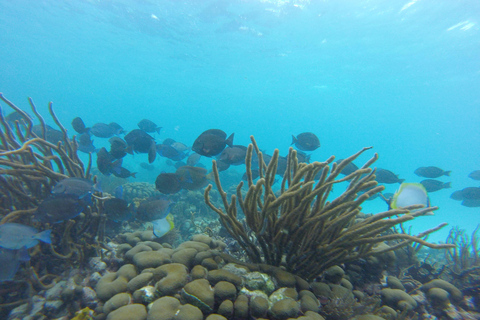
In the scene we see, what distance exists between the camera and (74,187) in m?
2.93

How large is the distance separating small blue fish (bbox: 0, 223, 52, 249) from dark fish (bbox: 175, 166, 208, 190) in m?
2.69

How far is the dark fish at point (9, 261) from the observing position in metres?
2.38

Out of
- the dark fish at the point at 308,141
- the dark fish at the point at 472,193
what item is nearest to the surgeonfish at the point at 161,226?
the dark fish at the point at 308,141

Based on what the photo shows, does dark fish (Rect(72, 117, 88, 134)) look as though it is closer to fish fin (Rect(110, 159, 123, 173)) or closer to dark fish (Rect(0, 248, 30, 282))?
fish fin (Rect(110, 159, 123, 173))

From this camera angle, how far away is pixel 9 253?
245 centimetres

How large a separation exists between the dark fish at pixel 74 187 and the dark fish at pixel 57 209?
85mm

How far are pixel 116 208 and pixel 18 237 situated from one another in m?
1.32

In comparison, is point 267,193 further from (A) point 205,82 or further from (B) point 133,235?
(A) point 205,82

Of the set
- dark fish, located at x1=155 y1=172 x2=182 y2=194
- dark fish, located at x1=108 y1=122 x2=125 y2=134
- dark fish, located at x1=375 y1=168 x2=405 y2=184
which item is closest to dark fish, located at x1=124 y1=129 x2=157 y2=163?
dark fish, located at x1=155 y1=172 x2=182 y2=194

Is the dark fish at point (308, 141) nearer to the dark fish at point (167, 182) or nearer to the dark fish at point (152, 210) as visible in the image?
Answer: the dark fish at point (167, 182)

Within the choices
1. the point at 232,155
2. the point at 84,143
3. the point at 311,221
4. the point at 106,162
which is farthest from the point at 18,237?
the point at 84,143

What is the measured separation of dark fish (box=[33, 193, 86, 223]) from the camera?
275 centimetres

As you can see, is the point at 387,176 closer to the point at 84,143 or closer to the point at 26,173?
the point at 26,173

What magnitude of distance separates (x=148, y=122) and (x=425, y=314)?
7720 mm
